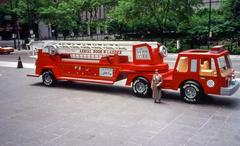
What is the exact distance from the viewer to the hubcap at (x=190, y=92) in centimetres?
1266

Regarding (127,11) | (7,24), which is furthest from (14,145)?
(7,24)

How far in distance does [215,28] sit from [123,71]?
88.8ft

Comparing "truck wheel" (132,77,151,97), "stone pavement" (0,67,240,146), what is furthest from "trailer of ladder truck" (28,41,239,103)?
"stone pavement" (0,67,240,146)

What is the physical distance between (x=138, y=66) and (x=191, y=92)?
2649mm

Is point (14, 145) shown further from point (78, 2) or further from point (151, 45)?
point (78, 2)

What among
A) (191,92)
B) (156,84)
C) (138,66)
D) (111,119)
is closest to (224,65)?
(191,92)

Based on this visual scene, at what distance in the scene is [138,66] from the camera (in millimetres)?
13953

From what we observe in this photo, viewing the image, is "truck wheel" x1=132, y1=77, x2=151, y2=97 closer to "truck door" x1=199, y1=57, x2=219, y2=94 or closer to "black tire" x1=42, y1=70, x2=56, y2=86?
"truck door" x1=199, y1=57, x2=219, y2=94

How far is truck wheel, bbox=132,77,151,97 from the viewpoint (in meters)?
13.9

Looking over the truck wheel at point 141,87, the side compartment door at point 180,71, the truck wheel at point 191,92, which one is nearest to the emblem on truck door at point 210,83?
the truck wheel at point 191,92

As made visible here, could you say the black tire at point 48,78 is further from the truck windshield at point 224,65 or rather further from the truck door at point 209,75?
the truck windshield at point 224,65

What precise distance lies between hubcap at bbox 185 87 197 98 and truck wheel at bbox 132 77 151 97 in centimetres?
179

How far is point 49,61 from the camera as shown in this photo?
17.0 metres

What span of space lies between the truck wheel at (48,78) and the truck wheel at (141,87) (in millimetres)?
5223
